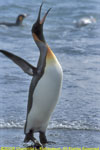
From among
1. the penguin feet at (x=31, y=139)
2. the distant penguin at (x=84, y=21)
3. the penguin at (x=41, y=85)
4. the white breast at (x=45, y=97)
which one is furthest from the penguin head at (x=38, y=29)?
the distant penguin at (x=84, y=21)

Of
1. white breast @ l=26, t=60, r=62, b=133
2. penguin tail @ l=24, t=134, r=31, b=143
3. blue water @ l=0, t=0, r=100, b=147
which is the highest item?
white breast @ l=26, t=60, r=62, b=133

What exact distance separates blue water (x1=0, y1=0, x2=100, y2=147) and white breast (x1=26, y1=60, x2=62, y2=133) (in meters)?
0.34

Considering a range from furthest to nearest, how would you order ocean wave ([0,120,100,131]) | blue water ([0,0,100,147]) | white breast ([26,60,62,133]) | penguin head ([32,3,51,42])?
ocean wave ([0,120,100,131]), blue water ([0,0,100,147]), penguin head ([32,3,51,42]), white breast ([26,60,62,133])

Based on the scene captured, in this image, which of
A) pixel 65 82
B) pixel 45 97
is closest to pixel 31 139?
pixel 45 97

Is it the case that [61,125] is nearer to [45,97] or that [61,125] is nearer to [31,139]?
[31,139]

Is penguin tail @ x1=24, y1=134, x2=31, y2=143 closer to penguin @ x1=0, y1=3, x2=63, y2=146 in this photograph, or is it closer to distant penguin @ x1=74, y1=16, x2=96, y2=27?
penguin @ x1=0, y1=3, x2=63, y2=146

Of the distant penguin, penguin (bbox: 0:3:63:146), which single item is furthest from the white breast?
the distant penguin

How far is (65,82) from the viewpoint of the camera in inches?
315

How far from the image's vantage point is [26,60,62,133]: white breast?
4637 mm

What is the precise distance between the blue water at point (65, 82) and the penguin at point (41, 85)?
0.33 meters

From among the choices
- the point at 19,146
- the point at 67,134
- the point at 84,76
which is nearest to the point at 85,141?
the point at 67,134

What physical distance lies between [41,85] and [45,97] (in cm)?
12

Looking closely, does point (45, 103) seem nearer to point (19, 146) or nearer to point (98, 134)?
point (19, 146)

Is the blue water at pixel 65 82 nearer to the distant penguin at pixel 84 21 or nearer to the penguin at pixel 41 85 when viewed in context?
the distant penguin at pixel 84 21
